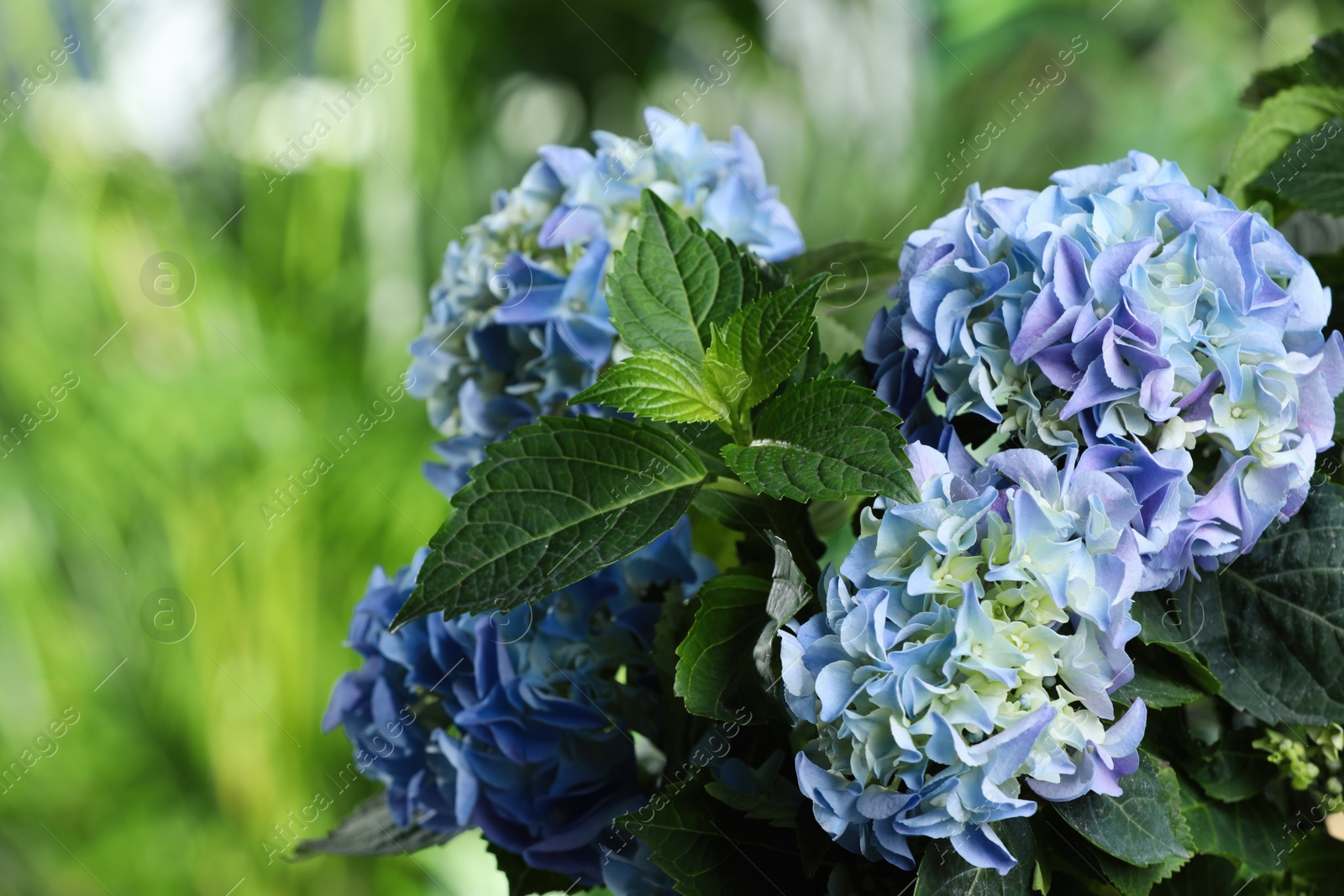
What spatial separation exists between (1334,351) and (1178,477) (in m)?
0.08

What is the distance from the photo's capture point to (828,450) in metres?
0.27

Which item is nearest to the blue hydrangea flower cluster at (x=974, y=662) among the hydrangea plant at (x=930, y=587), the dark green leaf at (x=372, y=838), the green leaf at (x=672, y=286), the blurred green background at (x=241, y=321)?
the hydrangea plant at (x=930, y=587)

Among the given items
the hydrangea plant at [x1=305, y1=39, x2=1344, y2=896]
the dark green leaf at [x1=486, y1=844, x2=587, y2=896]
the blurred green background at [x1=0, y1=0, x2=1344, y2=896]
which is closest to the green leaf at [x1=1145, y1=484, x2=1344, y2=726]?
the hydrangea plant at [x1=305, y1=39, x2=1344, y2=896]

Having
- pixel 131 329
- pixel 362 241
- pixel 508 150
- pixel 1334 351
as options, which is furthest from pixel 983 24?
pixel 1334 351

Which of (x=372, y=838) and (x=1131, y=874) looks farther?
(x=372, y=838)

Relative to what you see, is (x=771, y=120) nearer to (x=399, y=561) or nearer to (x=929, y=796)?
(x=399, y=561)

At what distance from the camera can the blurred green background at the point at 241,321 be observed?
1674mm

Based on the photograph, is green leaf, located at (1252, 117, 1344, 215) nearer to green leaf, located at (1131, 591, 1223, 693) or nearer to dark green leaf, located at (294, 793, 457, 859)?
green leaf, located at (1131, 591, 1223, 693)

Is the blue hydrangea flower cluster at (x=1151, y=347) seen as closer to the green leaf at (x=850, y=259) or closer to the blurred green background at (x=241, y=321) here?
the green leaf at (x=850, y=259)

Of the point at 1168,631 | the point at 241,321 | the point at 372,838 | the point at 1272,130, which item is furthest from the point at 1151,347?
the point at 241,321

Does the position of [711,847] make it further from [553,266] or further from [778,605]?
[553,266]

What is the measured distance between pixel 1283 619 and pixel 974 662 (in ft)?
0.39

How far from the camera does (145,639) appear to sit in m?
1.73

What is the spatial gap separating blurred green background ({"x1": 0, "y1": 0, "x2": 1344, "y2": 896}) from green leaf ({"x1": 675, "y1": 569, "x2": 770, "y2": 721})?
1.35 meters
